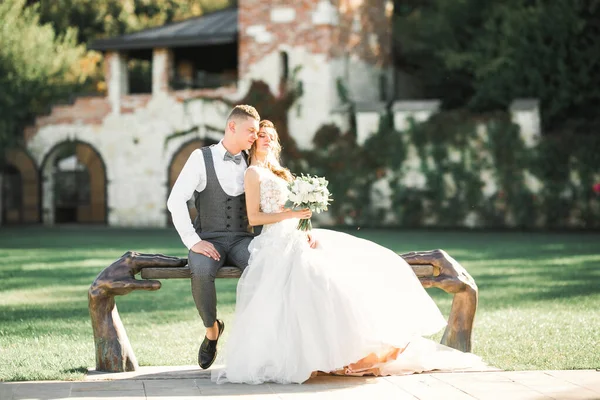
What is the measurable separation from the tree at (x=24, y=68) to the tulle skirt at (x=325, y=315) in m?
24.0

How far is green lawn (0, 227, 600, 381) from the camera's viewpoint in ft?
24.5

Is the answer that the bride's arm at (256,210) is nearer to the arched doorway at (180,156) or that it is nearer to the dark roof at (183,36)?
the dark roof at (183,36)

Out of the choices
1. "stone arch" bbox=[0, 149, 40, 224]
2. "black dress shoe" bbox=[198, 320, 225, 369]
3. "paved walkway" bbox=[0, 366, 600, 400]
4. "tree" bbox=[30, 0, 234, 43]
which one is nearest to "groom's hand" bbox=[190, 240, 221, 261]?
"black dress shoe" bbox=[198, 320, 225, 369]

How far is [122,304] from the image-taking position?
11.3 m

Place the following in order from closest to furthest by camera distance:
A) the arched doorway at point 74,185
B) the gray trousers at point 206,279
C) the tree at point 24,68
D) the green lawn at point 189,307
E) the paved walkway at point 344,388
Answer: the paved walkway at point 344,388
the gray trousers at point 206,279
the green lawn at point 189,307
the tree at point 24,68
the arched doorway at point 74,185

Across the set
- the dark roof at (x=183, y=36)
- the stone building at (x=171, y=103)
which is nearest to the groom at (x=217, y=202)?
the stone building at (x=171, y=103)

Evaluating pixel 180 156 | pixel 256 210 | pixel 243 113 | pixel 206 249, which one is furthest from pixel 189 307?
pixel 180 156

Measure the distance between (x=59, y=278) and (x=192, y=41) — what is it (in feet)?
53.0

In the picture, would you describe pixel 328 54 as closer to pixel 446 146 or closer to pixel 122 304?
pixel 446 146

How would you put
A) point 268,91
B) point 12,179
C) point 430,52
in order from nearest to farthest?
1. point 268,91
2. point 12,179
3. point 430,52


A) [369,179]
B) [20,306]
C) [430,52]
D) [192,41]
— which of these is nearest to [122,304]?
[20,306]

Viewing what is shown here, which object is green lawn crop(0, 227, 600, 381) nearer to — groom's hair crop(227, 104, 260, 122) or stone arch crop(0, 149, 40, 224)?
groom's hair crop(227, 104, 260, 122)

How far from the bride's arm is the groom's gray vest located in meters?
0.17

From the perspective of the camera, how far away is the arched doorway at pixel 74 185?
30.6m
